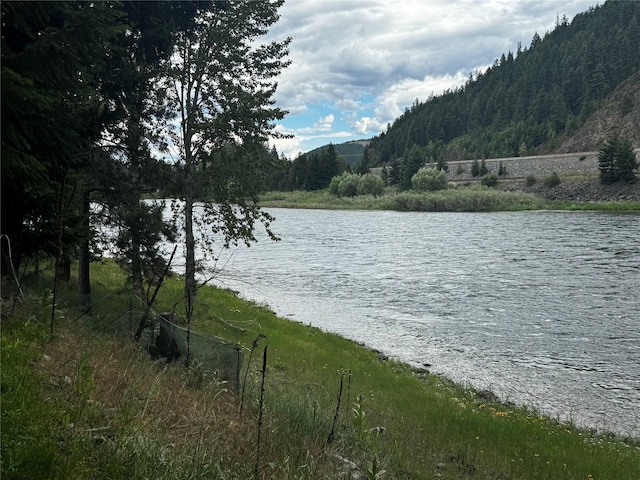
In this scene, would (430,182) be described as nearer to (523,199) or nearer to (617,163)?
(523,199)

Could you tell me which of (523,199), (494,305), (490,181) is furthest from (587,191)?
(494,305)

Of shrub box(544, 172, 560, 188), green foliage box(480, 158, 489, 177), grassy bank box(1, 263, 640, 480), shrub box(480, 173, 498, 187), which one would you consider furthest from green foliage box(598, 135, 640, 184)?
grassy bank box(1, 263, 640, 480)

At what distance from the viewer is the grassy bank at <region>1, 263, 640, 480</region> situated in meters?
4.24

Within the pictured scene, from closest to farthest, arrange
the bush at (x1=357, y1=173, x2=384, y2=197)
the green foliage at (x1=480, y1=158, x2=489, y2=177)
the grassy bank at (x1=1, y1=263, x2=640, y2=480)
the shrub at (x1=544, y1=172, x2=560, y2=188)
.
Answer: the grassy bank at (x1=1, y1=263, x2=640, y2=480), the shrub at (x1=544, y1=172, x2=560, y2=188), the bush at (x1=357, y1=173, x2=384, y2=197), the green foliage at (x1=480, y1=158, x2=489, y2=177)

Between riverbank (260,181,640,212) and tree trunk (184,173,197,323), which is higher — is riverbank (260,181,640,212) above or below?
below

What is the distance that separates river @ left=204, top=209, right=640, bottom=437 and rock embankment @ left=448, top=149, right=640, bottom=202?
4954 cm

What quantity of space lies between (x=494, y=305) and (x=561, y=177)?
307ft

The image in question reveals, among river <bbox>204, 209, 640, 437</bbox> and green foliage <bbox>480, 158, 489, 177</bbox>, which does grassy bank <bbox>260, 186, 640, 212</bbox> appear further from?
river <bbox>204, 209, 640, 437</bbox>

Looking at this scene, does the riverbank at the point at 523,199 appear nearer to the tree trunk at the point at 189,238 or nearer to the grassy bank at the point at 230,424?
the tree trunk at the point at 189,238

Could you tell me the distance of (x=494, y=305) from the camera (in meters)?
23.4

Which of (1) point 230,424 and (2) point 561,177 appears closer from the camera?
(1) point 230,424

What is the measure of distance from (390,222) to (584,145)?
101791 millimetres

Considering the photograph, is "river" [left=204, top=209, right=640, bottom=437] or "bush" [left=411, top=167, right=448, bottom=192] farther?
"bush" [left=411, top=167, right=448, bottom=192]

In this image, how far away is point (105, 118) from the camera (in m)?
11.7
